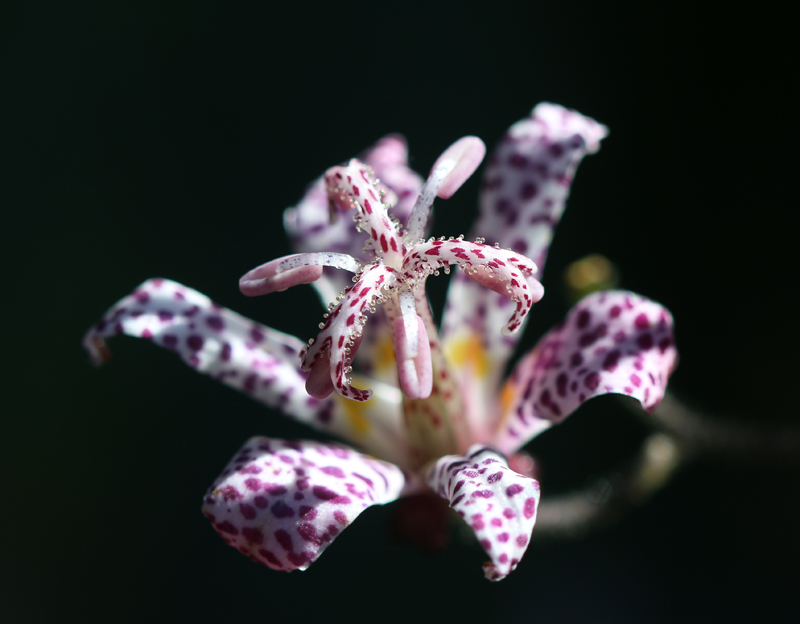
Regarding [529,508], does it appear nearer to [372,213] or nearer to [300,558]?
[300,558]

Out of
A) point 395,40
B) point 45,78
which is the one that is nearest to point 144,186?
point 45,78

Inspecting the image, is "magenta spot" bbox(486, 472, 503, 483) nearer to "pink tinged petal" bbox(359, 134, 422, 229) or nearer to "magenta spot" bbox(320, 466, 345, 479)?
"magenta spot" bbox(320, 466, 345, 479)

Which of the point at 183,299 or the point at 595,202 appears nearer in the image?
the point at 183,299

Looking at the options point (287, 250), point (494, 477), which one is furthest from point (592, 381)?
point (287, 250)

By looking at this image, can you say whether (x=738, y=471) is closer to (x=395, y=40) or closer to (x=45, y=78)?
(x=395, y=40)

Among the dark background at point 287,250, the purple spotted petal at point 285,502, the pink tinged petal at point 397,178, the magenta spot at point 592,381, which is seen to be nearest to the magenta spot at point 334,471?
the purple spotted petal at point 285,502

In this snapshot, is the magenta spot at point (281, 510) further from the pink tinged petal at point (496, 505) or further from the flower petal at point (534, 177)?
the flower petal at point (534, 177)
